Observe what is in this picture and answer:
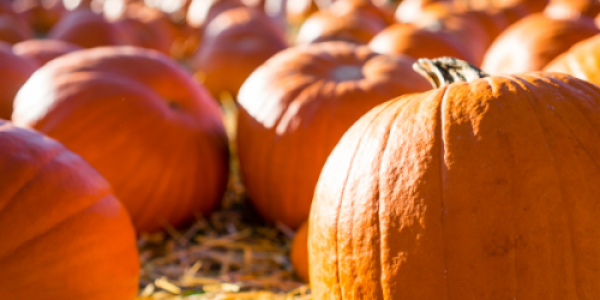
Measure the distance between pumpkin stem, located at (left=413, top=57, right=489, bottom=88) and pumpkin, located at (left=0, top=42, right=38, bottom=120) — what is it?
8.17ft

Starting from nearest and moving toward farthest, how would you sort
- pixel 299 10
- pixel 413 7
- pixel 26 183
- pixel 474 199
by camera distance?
pixel 474 199 < pixel 26 183 < pixel 413 7 < pixel 299 10

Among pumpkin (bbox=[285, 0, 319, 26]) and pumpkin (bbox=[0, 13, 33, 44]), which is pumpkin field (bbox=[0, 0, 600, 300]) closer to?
pumpkin (bbox=[0, 13, 33, 44])

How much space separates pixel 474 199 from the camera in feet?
4.12

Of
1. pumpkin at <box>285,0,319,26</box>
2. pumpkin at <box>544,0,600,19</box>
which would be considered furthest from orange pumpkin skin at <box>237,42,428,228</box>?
pumpkin at <box>285,0,319,26</box>

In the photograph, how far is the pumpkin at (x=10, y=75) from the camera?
123 inches

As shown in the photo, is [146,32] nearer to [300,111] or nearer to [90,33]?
[90,33]

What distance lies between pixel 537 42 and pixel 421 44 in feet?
3.67

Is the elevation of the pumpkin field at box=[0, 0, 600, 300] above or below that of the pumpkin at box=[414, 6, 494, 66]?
below

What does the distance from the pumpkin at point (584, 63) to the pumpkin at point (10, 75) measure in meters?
2.95

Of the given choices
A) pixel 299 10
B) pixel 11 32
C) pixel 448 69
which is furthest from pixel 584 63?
pixel 299 10

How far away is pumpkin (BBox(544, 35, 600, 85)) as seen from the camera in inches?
86.4

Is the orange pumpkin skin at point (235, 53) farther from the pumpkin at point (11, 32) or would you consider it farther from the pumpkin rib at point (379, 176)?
the pumpkin rib at point (379, 176)

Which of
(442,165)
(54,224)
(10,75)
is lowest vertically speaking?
(54,224)

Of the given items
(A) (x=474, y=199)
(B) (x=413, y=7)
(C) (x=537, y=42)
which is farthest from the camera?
(B) (x=413, y=7)
